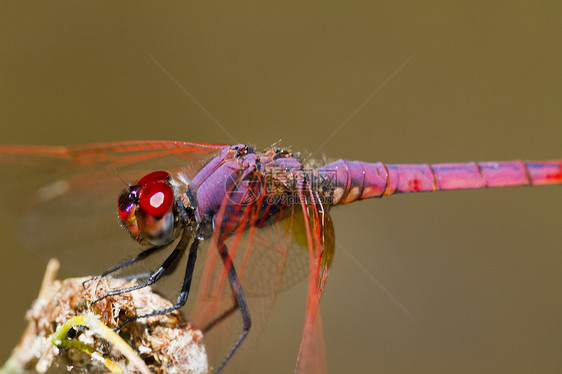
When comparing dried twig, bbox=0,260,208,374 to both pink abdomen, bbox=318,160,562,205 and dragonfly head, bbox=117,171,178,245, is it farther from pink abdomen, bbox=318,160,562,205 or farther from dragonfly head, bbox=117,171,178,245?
pink abdomen, bbox=318,160,562,205

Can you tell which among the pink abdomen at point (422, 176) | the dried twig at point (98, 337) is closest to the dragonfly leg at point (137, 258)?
the dried twig at point (98, 337)

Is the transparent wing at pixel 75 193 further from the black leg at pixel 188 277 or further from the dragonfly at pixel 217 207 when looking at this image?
the black leg at pixel 188 277

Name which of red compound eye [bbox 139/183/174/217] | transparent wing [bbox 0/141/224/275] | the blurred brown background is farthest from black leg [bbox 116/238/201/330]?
the blurred brown background

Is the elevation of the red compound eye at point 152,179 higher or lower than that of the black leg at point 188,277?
higher

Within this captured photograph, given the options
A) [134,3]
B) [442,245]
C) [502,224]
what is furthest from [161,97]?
[502,224]

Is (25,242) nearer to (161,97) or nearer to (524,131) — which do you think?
(161,97)

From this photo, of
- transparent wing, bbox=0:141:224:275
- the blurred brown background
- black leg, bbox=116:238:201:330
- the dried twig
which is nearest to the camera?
the dried twig
